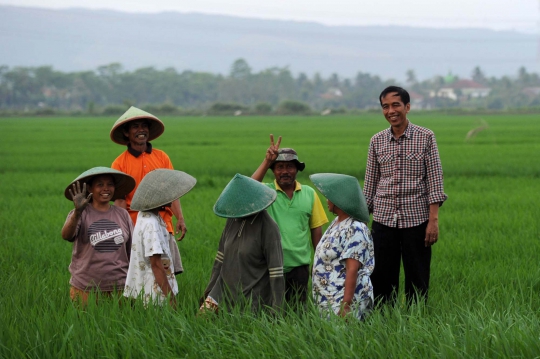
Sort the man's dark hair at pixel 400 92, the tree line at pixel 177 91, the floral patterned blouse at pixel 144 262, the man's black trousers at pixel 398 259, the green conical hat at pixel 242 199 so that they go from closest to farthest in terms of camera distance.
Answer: the green conical hat at pixel 242 199 → the floral patterned blouse at pixel 144 262 → the man's dark hair at pixel 400 92 → the man's black trousers at pixel 398 259 → the tree line at pixel 177 91

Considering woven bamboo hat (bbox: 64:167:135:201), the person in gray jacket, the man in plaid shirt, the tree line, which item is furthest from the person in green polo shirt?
the tree line

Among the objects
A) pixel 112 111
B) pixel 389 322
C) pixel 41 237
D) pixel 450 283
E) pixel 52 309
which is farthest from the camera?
pixel 112 111

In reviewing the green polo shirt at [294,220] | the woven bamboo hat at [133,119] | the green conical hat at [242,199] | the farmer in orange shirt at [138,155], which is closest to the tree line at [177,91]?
the woven bamboo hat at [133,119]

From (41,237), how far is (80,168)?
9.04m

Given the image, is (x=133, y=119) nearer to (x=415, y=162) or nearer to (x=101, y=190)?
(x=101, y=190)

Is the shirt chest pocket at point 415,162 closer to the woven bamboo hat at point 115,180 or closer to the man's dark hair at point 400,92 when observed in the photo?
the man's dark hair at point 400,92

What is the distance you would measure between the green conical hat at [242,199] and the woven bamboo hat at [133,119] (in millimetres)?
1123

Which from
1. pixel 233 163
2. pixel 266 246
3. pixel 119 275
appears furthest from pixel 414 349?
pixel 233 163

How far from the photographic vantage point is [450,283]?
539 centimetres

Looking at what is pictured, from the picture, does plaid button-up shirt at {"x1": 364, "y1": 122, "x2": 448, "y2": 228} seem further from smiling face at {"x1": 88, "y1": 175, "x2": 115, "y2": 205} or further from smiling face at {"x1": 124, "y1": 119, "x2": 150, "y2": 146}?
smiling face at {"x1": 88, "y1": 175, "x2": 115, "y2": 205}

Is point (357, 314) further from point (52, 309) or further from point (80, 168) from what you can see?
point (80, 168)

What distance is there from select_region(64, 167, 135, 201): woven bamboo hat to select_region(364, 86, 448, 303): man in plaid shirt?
1.52 m

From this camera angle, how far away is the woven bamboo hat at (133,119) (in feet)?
15.0

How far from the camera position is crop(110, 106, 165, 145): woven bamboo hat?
457 centimetres
